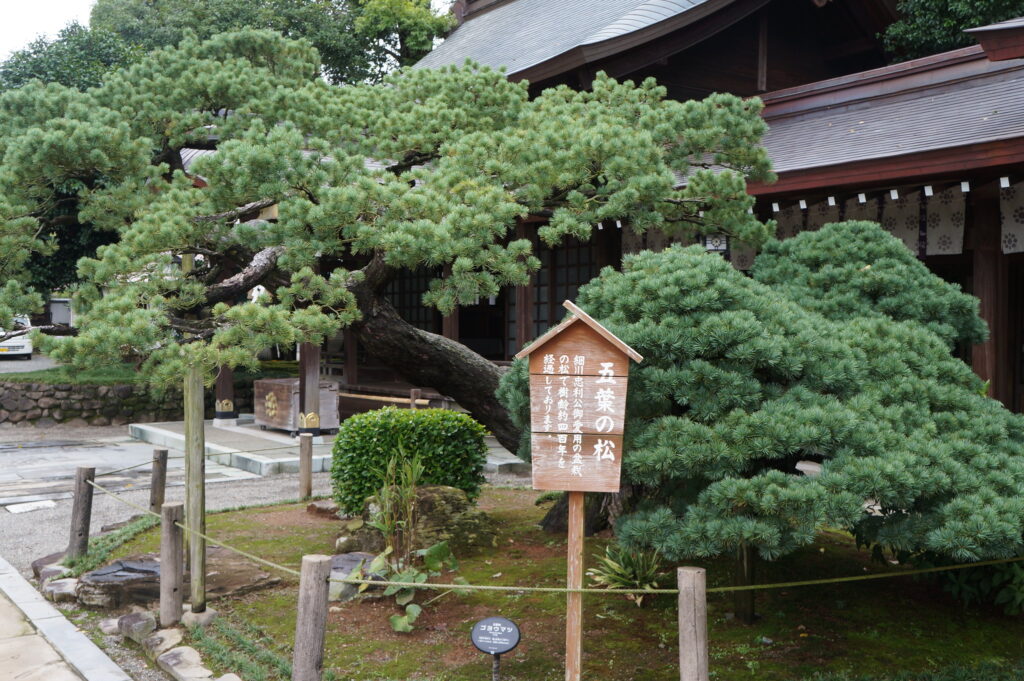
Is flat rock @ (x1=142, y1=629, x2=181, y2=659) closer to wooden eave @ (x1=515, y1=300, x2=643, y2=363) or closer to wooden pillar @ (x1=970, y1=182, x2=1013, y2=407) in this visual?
wooden eave @ (x1=515, y1=300, x2=643, y2=363)

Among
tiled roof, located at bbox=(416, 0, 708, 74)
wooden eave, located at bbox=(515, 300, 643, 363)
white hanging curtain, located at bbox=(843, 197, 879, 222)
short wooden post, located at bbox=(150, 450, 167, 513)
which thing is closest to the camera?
wooden eave, located at bbox=(515, 300, 643, 363)

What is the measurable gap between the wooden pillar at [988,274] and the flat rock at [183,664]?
292 inches

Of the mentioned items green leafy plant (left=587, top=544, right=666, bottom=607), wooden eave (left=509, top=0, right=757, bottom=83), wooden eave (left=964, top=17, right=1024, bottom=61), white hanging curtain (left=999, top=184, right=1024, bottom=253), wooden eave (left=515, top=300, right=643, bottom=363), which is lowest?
green leafy plant (left=587, top=544, right=666, bottom=607)

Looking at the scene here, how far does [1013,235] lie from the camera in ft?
28.0

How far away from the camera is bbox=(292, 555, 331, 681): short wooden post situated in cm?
443

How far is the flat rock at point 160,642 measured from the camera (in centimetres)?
557

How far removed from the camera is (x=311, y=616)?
4.44m

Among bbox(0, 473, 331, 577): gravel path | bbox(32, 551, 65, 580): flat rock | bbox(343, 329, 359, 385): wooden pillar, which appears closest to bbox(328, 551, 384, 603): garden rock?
bbox(32, 551, 65, 580): flat rock

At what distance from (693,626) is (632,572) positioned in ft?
6.40

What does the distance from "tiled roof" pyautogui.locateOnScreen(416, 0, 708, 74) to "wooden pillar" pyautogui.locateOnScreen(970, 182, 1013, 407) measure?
533 centimetres

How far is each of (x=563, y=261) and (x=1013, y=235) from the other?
243 inches

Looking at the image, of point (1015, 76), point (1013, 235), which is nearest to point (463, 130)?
point (1013, 235)

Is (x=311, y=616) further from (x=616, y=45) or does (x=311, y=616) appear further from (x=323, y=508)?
(x=616, y=45)

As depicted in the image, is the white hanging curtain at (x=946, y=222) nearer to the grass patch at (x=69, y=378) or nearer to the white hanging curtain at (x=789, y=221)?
the white hanging curtain at (x=789, y=221)
